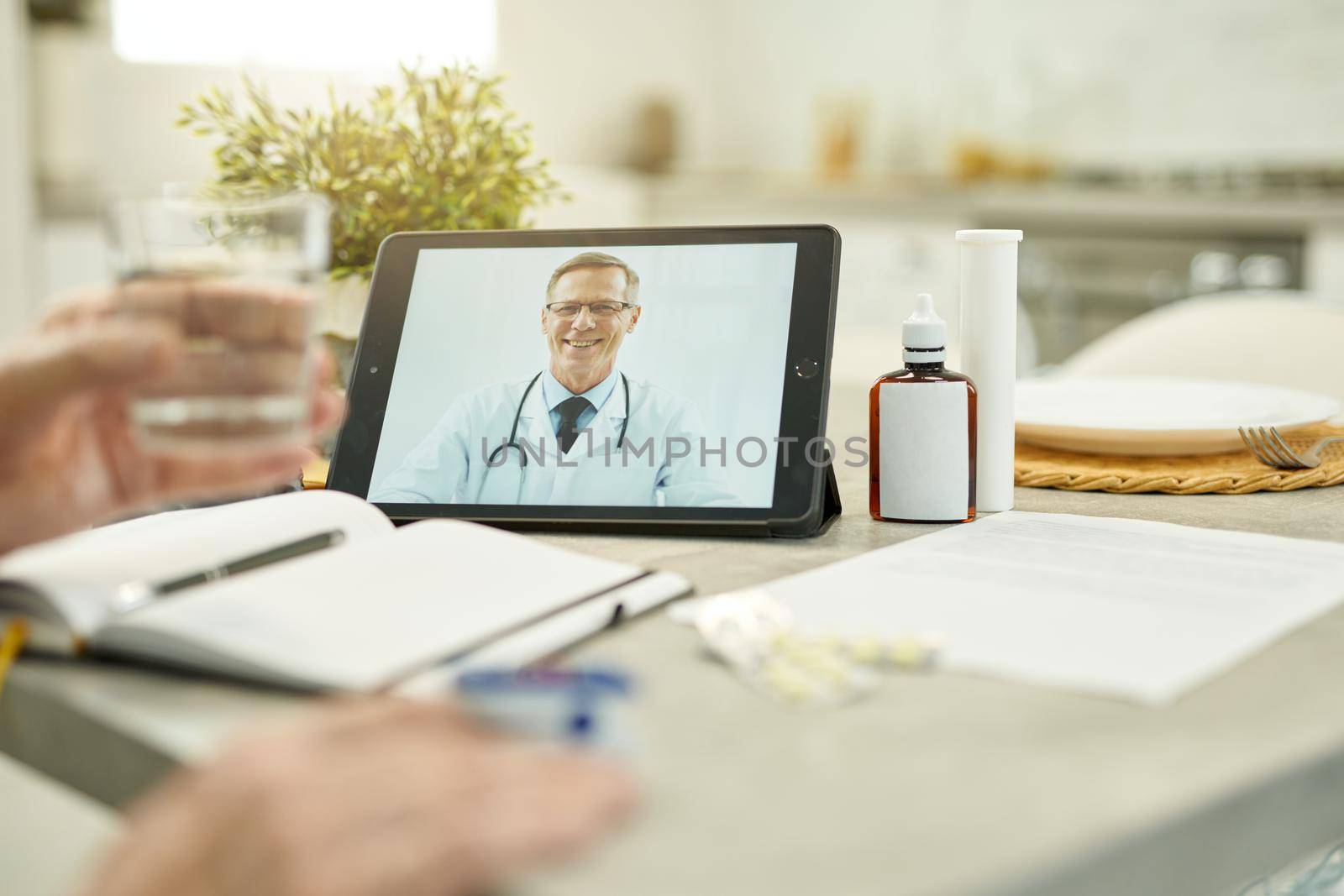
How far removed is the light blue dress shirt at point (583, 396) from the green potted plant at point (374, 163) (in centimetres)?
30

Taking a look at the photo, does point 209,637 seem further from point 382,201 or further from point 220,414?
point 382,201

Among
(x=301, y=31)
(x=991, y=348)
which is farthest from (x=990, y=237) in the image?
(x=301, y=31)

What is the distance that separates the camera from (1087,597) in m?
0.66

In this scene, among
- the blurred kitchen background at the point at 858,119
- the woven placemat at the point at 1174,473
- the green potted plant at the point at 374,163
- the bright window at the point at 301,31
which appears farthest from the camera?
the bright window at the point at 301,31

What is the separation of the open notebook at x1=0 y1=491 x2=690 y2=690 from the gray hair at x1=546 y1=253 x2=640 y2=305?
25cm

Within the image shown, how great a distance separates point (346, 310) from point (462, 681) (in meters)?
0.71

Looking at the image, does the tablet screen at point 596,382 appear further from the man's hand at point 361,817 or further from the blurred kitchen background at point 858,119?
the blurred kitchen background at point 858,119

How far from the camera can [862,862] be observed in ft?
1.28

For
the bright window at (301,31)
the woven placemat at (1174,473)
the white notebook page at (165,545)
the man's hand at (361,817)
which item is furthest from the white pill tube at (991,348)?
the bright window at (301,31)

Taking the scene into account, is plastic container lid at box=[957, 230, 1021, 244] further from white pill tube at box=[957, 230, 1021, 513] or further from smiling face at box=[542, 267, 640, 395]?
smiling face at box=[542, 267, 640, 395]

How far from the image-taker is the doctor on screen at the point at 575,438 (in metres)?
0.86

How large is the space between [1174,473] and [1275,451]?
8 centimetres

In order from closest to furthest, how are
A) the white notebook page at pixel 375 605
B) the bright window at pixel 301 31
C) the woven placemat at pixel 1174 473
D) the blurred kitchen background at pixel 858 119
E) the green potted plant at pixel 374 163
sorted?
the white notebook page at pixel 375 605
the woven placemat at pixel 1174 473
the green potted plant at pixel 374 163
the blurred kitchen background at pixel 858 119
the bright window at pixel 301 31

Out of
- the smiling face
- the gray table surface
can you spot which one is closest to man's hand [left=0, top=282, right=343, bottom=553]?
the gray table surface
